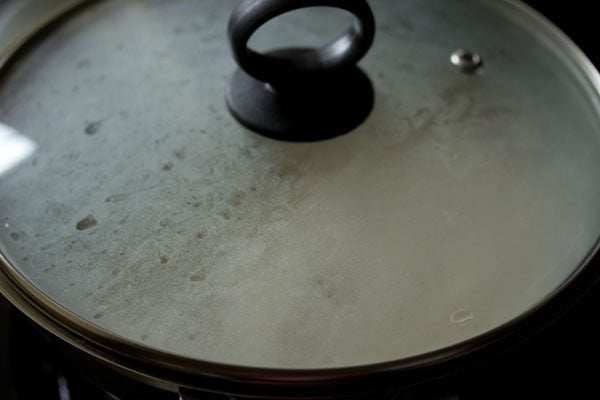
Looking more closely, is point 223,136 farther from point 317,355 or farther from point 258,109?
point 317,355

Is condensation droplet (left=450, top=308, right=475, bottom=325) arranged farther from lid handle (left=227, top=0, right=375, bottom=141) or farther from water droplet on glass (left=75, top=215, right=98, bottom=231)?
water droplet on glass (left=75, top=215, right=98, bottom=231)

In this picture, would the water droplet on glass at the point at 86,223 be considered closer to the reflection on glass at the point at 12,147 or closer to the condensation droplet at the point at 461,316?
the reflection on glass at the point at 12,147

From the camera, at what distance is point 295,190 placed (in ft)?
2.31

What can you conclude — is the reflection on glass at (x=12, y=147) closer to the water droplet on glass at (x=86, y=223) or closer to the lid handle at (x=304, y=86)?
the water droplet on glass at (x=86, y=223)

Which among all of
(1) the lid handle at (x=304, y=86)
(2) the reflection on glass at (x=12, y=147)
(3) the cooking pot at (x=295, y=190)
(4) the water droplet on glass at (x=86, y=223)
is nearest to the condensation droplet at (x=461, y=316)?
(3) the cooking pot at (x=295, y=190)

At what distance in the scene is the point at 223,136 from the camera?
0.76 metres

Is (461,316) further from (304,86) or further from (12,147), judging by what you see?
(12,147)

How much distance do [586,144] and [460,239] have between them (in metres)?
0.20

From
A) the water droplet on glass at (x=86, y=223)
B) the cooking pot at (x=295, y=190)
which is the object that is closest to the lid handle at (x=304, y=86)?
the cooking pot at (x=295, y=190)

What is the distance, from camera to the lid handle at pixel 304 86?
0.71 meters

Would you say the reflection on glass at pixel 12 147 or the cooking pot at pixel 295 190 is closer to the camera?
the cooking pot at pixel 295 190

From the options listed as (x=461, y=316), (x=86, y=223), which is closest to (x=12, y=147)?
(x=86, y=223)

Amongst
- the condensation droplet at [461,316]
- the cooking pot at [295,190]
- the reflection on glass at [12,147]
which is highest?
the reflection on glass at [12,147]

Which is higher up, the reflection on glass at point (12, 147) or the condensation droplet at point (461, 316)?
the reflection on glass at point (12, 147)
